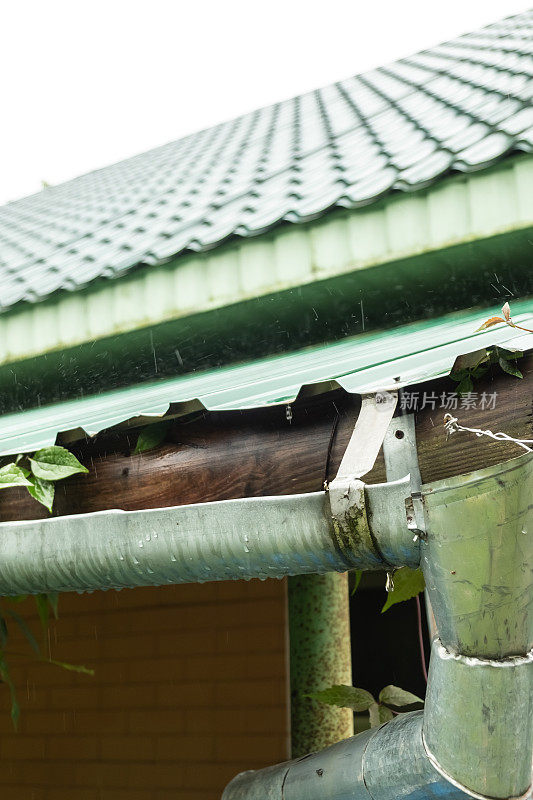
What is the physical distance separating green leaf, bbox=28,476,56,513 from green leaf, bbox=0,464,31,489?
0.01m

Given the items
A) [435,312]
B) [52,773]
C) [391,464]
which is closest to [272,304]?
[435,312]

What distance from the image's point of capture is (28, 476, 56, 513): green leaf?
149 centimetres

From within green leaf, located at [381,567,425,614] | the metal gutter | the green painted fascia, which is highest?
the green painted fascia

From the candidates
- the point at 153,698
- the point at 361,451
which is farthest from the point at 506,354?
the point at 153,698

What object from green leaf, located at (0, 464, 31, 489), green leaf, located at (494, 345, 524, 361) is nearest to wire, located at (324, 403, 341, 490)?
green leaf, located at (494, 345, 524, 361)

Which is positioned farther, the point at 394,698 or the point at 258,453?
the point at 394,698

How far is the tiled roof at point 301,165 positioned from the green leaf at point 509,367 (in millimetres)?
1179

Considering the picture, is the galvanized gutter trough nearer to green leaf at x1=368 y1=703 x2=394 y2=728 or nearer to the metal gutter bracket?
the metal gutter bracket

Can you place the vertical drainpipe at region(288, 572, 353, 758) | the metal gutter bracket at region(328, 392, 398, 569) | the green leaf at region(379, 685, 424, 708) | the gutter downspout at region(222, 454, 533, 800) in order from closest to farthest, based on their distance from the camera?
the gutter downspout at region(222, 454, 533, 800) < the metal gutter bracket at region(328, 392, 398, 569) < the green leaf at region(379, 685, 424, 708) < the vertical drainpipe at region(288, 572, 353, 758)

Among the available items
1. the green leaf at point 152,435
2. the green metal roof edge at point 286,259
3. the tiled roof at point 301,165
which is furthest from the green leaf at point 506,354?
the tiled roof at point 301,165

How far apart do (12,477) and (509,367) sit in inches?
36.2

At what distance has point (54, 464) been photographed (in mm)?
1505

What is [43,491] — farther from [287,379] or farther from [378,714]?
[378,714]

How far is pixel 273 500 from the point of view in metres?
1.37
